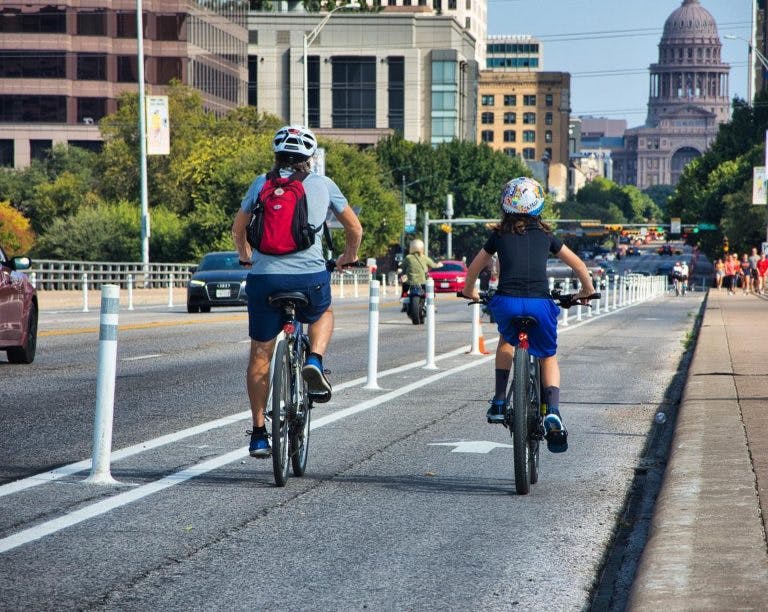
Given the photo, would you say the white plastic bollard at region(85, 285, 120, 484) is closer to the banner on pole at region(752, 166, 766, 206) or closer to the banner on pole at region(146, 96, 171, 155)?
the banner on pole at region(146, 96, 171, 155)

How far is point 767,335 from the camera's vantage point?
2481 centimetres

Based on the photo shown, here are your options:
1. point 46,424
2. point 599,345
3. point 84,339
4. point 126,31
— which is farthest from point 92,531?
point 126,31

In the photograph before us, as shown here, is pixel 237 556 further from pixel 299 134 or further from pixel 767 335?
pixel 767 335

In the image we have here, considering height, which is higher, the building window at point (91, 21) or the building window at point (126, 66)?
the building window at point (91, 21)

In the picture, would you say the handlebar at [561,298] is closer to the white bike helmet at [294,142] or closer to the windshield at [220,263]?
the white bike helmet at [294,142]

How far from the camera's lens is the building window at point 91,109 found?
105688 millimetres

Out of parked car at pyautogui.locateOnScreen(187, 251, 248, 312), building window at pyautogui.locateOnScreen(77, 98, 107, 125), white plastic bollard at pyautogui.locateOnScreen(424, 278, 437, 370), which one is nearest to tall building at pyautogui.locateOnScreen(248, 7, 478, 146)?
building window at pyautogui.locateOnScreen(77, 98, 107, 125)

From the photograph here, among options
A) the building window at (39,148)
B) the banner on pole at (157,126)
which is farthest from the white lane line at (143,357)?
the building window at (39,148)

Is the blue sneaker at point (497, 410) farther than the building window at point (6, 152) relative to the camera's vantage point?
No

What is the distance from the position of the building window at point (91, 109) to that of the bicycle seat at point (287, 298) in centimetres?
9927

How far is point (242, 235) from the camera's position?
29.2 ft

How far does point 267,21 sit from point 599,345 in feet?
407

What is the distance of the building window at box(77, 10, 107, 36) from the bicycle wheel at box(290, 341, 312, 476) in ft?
318

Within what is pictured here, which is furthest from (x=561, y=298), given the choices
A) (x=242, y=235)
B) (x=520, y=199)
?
(x=242, y=235)
